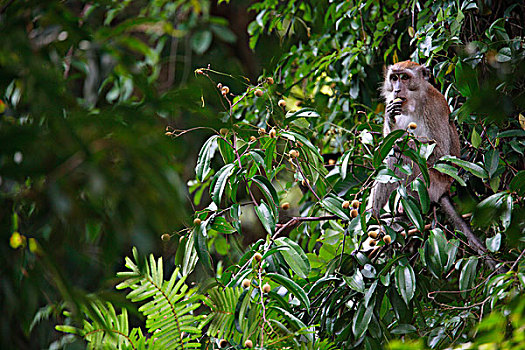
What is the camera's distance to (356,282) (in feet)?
6.07

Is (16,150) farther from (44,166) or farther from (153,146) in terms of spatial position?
(153,146)

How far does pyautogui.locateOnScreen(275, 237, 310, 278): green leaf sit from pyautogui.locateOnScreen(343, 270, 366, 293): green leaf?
0.76 feet

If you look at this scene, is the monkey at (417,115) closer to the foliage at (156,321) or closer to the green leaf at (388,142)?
the green leaf at (388,142)

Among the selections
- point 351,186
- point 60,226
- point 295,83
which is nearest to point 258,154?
point 351,186

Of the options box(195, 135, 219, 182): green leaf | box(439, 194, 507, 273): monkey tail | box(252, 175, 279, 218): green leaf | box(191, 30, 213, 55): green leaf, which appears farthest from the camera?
box(191, 30, 213, 55): green leaf

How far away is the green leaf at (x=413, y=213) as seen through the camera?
1825mm

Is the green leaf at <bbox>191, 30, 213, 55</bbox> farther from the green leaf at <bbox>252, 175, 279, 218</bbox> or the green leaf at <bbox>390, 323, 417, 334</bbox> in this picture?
the green leaf at <bbox>390, 323, 417, 334</bbox>

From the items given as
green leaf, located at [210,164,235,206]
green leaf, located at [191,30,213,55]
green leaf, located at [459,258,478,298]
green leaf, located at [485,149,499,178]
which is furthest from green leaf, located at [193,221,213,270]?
green leaf, located at [191,30,213,55]

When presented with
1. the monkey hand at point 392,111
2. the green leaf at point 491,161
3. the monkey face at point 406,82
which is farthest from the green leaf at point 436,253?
the monkey face at point 406,82

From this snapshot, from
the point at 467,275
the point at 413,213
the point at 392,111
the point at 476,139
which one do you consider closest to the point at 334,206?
the point at 413,213

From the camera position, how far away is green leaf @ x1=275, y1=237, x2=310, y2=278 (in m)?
1.61

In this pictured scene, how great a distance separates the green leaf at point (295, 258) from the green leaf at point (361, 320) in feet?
0.96

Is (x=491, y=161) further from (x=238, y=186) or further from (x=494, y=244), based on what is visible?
(x=238, y=186)

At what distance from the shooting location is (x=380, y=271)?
6.39 feet
